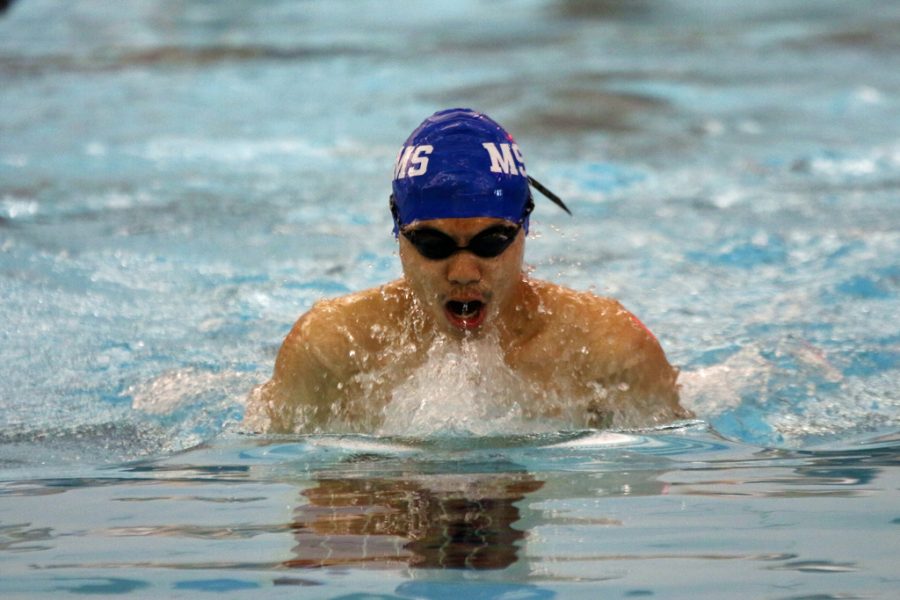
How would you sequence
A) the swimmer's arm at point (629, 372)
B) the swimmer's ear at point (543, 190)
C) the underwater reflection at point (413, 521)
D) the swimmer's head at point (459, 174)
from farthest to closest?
1. the swimmer's ear at point (543, 190)
2. the swimmer's arm at point (629, 372)
3. the swimmer's head at point (459, 174)
4. the underwater reflection at point (413, 521)

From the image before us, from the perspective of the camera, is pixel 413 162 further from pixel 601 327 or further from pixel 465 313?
pixel 601 327

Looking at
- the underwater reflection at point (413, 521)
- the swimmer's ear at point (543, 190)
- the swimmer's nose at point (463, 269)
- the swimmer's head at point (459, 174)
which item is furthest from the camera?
the swimmer's ear at point (543, 190)

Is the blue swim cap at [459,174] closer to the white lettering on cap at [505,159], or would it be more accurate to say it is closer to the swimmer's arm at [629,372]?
the white lettering on cap at [505,159]

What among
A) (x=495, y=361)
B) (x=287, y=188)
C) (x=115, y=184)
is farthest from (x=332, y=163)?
(x=495, y=361)

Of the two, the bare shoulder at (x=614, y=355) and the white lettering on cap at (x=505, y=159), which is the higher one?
the white lettering on cap at (x=505, y=159)

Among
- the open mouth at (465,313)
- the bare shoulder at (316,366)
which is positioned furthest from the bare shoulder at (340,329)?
the open mouth at (465,313)

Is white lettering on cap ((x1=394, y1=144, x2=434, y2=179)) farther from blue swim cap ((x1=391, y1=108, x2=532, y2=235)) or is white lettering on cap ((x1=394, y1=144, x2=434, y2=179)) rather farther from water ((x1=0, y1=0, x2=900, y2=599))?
water ((x1=0, y1=0, x2=900, y2=599))

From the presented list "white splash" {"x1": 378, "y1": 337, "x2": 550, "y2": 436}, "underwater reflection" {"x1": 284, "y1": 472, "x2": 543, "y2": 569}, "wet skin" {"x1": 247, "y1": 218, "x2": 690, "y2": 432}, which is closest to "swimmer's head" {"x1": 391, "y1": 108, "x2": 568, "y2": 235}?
"wet skin" {"x1": 247, "y1": 218, "x2": 690, "y2": 432}

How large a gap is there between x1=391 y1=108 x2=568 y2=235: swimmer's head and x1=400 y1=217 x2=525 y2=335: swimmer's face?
0.17ft

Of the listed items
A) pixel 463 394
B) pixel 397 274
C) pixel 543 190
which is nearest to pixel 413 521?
pixel 463 394

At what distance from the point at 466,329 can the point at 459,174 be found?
1.48 feet

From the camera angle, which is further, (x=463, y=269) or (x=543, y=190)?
(x=543, y=190)

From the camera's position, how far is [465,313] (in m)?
3.80

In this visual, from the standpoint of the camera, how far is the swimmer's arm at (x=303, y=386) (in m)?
4.02
